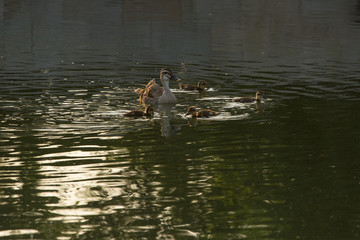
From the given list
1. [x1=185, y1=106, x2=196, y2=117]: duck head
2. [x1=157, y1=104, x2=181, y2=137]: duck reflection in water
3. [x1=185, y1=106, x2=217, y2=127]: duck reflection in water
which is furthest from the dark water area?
[x1=185, y1=106, x2=196, y2=117]: duck head

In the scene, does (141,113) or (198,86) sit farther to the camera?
(198,86)

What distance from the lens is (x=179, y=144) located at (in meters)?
14.3

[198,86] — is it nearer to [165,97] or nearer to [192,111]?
[165,97]

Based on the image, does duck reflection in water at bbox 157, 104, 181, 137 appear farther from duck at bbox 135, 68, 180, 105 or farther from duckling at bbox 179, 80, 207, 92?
duckling at bbox 179, 80, 207, 92

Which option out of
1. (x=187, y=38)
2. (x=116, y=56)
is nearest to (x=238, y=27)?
(x=187, y=38)

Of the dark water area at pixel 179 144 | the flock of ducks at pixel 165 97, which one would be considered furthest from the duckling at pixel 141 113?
the dark water area at pixel 179 144

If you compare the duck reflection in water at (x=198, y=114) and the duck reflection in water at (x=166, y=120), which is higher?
the duck reflection in water at (x=198, y=114)

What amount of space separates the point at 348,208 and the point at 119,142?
17.1ft

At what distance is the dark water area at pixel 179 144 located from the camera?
9836 mm

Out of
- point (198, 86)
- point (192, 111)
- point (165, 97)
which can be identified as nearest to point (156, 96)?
point (165, 97)

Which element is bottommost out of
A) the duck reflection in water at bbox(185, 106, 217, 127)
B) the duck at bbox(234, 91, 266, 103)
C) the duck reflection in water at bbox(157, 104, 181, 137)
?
the duck reflection in water at bbox(157, 104, 181, 137)

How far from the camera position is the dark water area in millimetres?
9836

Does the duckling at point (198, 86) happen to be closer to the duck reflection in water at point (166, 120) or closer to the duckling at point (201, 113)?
the duck reflection in water at point (166, 120)

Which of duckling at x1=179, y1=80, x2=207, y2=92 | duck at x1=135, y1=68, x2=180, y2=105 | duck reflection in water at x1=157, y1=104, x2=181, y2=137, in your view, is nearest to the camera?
duck reflection in water at x1=157, y1=104, x2=181, y2=137
